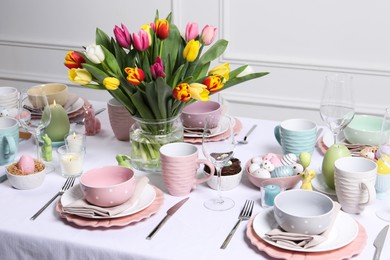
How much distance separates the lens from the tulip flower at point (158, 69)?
1.58 metres

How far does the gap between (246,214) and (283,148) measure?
380 mm

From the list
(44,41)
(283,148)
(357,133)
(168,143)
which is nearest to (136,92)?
(168,143)

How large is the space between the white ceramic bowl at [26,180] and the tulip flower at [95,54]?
32 centimetres

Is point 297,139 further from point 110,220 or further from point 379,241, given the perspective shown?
point 110,220

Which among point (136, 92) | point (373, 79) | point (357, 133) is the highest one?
point (136, 92)

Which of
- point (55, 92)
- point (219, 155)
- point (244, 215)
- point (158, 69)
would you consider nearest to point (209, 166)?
point (219, 155)

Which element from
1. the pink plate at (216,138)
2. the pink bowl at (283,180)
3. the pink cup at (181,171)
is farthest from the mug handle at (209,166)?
the pink plate at (216,138)

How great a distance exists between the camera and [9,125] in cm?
190

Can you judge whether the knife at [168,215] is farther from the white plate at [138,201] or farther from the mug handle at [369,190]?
the mug handle at [369,190]

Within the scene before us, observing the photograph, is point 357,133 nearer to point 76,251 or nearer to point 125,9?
point 76,251

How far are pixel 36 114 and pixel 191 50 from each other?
51cm

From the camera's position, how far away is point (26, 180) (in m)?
1.63

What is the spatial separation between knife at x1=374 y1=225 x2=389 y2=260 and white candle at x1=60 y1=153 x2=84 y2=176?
2.69 ft

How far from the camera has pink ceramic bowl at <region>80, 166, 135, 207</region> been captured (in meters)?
1.46
